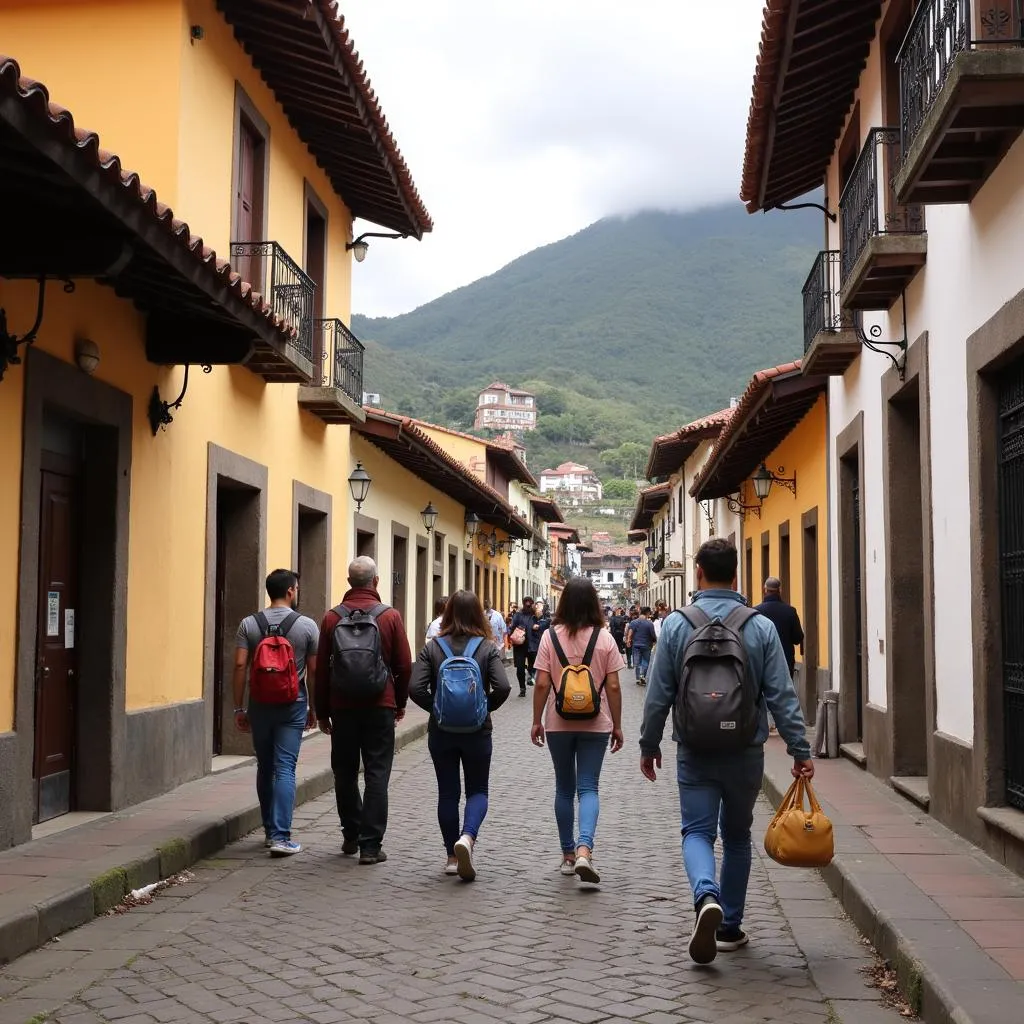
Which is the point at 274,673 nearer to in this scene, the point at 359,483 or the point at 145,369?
the point at 145,369

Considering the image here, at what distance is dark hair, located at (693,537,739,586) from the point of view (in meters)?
5.89

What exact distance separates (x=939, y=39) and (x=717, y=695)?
4057mm

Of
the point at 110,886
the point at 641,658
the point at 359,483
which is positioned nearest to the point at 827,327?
the point at 359,483

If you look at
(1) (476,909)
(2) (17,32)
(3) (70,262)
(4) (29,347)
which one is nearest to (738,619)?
(1) (476,909)

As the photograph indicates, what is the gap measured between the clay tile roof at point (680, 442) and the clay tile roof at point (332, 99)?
42.9 ft

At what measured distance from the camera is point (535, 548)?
54688 millimetres

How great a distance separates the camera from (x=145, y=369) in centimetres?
975

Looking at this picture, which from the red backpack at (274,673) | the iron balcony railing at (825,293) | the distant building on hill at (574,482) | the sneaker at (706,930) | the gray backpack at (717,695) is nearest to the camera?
the sneaker at (706,930)

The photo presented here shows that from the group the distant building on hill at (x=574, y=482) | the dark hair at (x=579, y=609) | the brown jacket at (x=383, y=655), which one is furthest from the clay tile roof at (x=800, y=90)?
the distant building on hill at (x=574, y=482)

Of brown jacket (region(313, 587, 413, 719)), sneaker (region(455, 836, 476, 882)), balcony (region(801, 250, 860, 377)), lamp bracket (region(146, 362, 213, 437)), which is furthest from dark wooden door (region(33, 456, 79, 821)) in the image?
balcony (region(801, 250, 860, 377))

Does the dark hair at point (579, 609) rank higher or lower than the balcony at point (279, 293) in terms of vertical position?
lower

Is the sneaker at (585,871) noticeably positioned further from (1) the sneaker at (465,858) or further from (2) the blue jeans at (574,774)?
(1) the sneaker at (465,858)

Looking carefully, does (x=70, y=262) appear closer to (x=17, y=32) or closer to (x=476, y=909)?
(x=476, y=909)

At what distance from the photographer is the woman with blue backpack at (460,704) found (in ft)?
24.7
